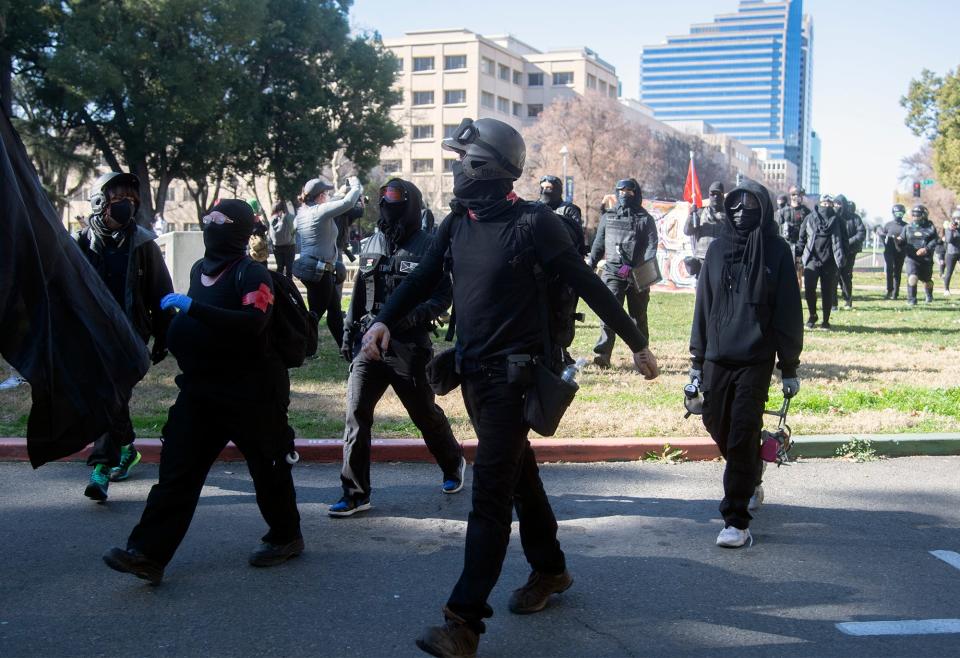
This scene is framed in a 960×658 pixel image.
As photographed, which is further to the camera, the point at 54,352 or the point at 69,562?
the point at 69,562

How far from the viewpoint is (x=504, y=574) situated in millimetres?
4965

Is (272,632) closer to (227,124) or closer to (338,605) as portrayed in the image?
(338,605)

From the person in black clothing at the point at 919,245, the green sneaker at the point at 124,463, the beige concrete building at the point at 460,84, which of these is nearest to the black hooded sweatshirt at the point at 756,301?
the green sneaker at the point at 124,463

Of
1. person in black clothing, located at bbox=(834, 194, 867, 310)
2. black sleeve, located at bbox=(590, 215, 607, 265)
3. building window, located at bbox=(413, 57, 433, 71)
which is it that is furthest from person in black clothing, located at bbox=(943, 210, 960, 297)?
building window, located at bbox=(413, 57, 433, 71)

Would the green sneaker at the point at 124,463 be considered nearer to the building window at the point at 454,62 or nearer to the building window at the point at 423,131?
the building window at the point at 423,131

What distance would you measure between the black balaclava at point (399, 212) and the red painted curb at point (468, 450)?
191cm

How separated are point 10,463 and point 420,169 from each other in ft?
296

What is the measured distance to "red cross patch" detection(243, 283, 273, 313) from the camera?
184 inches

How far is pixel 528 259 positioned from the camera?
4043mm

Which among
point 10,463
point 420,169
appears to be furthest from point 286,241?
point 420,169

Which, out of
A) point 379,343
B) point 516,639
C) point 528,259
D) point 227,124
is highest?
A: point 227,124

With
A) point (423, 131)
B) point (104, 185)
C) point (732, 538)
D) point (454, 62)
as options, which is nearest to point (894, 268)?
point (732, 538)

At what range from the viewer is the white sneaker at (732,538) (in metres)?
5.36

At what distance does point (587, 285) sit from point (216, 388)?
1.83 meters
